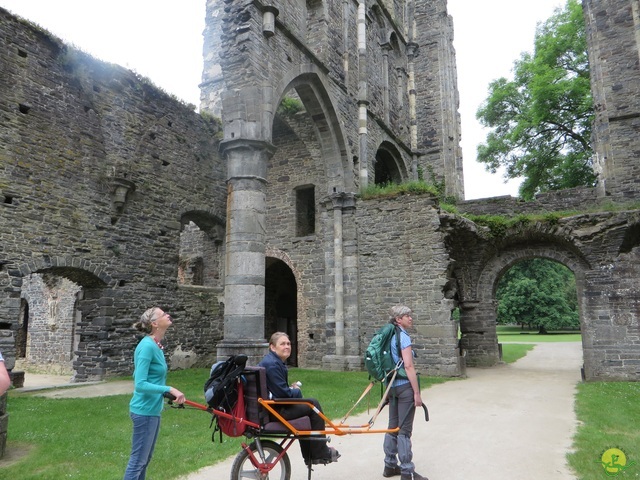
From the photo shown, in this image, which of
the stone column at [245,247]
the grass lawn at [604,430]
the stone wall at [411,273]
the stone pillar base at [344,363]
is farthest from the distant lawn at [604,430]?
the stone pillar base at [344,363]

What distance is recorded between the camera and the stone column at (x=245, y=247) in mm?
9664

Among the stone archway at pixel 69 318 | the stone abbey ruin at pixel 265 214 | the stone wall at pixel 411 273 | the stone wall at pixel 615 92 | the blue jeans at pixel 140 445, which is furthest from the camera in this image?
the stone wall at pixel 615 92

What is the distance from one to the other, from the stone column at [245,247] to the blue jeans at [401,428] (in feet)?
17.5

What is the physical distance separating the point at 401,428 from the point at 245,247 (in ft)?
21.0

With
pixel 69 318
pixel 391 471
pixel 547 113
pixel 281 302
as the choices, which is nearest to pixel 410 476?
pixel 391 471

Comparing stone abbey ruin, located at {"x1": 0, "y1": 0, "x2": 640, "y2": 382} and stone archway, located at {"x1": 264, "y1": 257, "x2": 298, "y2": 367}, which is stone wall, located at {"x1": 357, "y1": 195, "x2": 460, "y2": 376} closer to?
stone abbey ruin, located at {"x1": 0, "y1": 0, "x2": 640, "y2": 382}

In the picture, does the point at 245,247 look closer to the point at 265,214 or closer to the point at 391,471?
the point at 265,214

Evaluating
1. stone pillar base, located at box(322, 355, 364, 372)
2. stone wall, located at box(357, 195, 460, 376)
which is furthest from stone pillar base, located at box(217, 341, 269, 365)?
stone wall, located at box(357, 195, 460, 376)

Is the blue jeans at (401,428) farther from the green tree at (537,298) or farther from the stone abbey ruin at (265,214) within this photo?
the green tree at (537,298)

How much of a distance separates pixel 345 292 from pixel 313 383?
4179 millimetres

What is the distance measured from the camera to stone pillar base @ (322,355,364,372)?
14.2m

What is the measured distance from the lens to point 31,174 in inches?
433

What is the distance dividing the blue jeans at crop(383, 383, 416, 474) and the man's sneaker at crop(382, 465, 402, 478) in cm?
3

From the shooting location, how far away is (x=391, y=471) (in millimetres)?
4348
